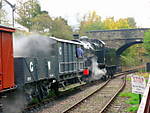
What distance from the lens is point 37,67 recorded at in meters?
11.5

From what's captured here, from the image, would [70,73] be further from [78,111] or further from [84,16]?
[84,16]

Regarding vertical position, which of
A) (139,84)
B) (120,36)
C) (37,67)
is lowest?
(139,84)

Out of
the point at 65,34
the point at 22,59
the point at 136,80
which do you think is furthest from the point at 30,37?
the point at 65,34

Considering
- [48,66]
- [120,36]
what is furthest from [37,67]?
[120,36]

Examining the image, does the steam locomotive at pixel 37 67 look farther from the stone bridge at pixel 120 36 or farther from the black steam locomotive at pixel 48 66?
the stone bridge at pixel 120 36

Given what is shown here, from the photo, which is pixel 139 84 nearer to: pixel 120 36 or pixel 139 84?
pixel 139 84

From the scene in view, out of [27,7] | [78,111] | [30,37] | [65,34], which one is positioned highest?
[27,7]

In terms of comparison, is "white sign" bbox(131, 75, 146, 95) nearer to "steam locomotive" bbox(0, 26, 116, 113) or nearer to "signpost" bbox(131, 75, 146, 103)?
"signpost" bbox(131, 75, 146, 103)

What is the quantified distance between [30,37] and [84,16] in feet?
235

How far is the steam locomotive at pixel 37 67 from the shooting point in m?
8.62

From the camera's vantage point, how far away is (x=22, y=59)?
984 centimetres

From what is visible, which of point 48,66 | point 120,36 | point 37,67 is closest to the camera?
point 37,67

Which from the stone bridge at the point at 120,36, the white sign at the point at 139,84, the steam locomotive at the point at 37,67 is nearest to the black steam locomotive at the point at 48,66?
the steam locomotive at the point at 37,67

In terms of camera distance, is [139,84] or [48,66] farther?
[48,66]
